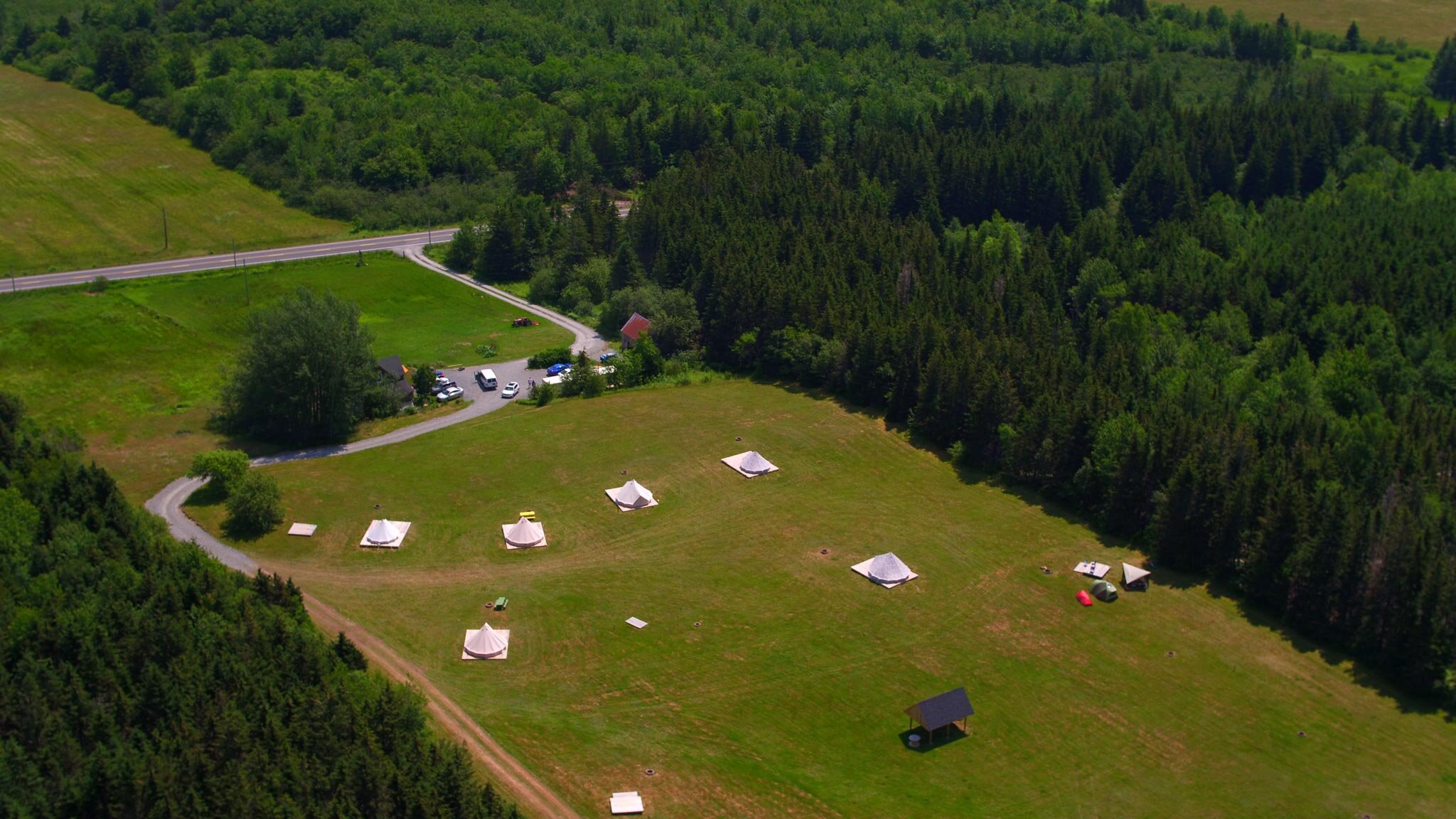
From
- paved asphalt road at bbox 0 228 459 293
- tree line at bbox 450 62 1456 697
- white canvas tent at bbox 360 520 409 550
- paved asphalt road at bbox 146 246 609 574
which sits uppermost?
tree line at bbox 450 62 1456 697

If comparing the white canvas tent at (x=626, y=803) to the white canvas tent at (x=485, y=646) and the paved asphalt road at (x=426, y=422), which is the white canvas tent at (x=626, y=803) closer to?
the white canvas tent at (x=485, y=646)

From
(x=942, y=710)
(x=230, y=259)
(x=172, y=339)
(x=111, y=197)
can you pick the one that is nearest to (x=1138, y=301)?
(x=942, y=710)

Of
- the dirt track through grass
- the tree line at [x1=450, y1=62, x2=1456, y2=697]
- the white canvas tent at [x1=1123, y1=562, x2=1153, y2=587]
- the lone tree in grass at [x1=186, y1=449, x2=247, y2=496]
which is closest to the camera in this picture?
the dirt track through grass

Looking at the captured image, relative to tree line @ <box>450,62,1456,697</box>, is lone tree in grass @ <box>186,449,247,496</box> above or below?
below

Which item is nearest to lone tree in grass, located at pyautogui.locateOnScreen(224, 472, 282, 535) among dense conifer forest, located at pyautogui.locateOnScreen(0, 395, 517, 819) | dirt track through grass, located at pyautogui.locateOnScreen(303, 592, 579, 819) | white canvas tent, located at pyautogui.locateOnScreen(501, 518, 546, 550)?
dense conifer forest, located at pyautogui.locateOnScreen(0, 395, 517, 819)

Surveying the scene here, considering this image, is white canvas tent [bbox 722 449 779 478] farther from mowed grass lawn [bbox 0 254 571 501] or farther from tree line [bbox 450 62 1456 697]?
mowed grass lawn [bbox 0 254 571 501]

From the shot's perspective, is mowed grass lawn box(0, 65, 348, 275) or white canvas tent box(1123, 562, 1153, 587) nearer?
white canvas tent box(1123, 562, 1153, 587)

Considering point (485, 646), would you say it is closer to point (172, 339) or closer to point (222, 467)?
point (222, 467)

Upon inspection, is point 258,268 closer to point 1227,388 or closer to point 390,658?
point 390,658

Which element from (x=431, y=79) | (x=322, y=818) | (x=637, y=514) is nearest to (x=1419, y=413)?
(x=637, y=514)
